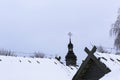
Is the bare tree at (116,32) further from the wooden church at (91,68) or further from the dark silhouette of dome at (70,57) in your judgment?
the dark silhouette of dome at (70,57)

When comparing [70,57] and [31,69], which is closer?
[31,69]

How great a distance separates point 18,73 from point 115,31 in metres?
9.56

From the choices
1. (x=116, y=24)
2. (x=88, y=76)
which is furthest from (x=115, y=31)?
(x=88, y=76)

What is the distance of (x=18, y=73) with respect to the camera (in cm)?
3125

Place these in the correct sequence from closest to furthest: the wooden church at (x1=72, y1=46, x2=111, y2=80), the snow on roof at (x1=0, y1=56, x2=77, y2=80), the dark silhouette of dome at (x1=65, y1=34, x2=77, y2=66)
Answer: the wooden church at (x1=72, y1=46, x2=111, y2=80)
the snow on roof at (x1=0, y1=56, x2=77, y2=80)
the dark silhouette of dome at (x1=65, y1=34, x2=77, y2=66)

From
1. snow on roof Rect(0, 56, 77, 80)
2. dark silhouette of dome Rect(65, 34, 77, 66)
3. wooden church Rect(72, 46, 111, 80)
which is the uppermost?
wooden church Rect(72, 46, 111, 80)

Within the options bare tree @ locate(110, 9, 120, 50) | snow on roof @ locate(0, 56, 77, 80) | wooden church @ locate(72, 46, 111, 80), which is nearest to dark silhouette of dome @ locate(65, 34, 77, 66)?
snow on roof @ locate(0, 56, 77, 80)

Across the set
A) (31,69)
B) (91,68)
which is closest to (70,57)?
(31,69)

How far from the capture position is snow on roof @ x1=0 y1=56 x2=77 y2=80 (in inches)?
1220

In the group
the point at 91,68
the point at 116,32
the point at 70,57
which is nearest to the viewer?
the point at 91,68

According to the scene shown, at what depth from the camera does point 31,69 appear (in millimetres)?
32844

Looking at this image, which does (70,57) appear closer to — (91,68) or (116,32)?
(116,32)

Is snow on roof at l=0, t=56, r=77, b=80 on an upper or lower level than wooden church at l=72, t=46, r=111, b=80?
lower

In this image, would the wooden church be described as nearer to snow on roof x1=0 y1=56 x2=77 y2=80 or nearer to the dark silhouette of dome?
snow on roof x1=0 y1=56 x2=77 y2=80
